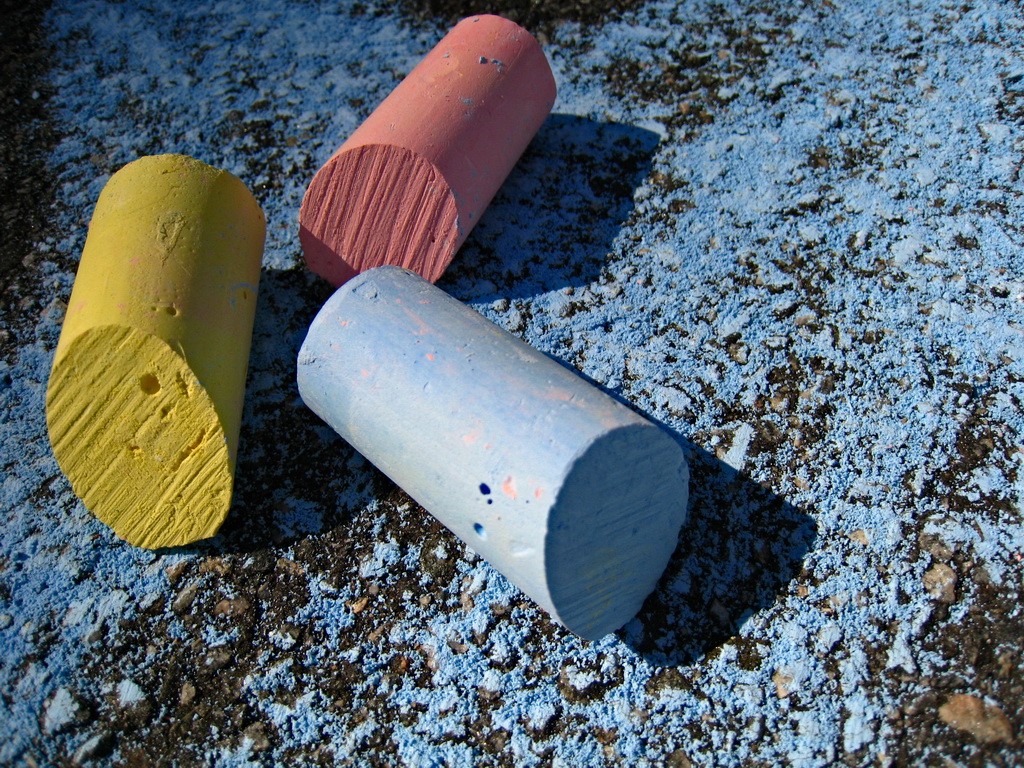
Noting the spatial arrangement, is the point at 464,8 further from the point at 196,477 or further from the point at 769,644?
the point at 769,644

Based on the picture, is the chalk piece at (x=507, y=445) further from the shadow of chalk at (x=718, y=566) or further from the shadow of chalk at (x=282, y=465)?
the shadow of chalk at (x=282, y=465)

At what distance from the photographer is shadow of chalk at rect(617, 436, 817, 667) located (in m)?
2.02

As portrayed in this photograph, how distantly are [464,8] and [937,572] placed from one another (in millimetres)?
2625

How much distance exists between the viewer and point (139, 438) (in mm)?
2111

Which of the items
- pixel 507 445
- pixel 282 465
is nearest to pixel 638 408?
pixel 507 445

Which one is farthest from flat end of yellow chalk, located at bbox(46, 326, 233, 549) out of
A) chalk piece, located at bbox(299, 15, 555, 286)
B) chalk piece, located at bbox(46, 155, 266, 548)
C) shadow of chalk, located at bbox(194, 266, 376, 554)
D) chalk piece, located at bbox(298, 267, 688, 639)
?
chalk piece, located at bbox(299, 15, 555, 286)

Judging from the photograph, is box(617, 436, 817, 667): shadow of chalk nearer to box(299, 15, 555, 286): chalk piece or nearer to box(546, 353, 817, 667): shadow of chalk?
box(546, 353, 817, 667): shadow of chalk

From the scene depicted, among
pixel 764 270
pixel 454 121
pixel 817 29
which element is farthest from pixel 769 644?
pixel 817 29

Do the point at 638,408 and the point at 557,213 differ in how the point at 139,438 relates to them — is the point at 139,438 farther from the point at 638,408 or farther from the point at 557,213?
the point at 557,213

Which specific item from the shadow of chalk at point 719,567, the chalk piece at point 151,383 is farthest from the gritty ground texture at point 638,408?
the chalk piece at point 151,383

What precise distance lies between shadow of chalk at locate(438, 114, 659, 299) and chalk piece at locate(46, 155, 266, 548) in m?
0.75

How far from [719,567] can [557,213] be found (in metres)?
1.26

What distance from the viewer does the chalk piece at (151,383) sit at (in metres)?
2.06

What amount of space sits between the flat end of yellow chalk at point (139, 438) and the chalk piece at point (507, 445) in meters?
0.30
